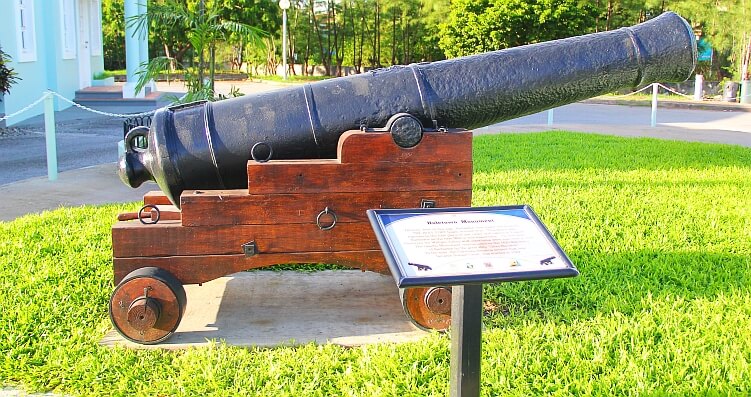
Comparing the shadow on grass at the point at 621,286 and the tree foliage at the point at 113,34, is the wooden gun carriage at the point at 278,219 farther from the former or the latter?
the tree foliage at the point at 113,34

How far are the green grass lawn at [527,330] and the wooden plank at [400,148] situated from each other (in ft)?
2.62

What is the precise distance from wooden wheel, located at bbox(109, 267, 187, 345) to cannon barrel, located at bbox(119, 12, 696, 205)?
0.45 metres

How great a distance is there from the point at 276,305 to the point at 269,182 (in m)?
0.93

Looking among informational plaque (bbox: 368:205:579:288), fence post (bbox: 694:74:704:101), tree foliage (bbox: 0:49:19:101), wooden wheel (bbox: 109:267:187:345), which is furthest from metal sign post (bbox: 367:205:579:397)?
fence post (bbox: 694:74:704:101)

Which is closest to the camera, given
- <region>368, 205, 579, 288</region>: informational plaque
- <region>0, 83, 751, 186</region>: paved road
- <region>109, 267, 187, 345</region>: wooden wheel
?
<region>368, 205, 579, 288</region>: informational plaque

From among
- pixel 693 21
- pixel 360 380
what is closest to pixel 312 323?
pixel 360 380

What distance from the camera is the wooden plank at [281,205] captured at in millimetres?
3436

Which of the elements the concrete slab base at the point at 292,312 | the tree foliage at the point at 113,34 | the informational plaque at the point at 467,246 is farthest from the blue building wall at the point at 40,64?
the tree foliage at the point at 113,34

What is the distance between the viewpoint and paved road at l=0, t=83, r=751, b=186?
970 cm

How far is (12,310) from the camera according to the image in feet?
12.9

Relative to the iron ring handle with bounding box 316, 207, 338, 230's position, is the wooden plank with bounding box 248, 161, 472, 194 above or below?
above

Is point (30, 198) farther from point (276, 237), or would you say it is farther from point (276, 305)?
point (276, 237)

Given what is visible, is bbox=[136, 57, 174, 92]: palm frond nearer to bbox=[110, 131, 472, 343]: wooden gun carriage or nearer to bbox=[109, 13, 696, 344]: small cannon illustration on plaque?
bbox=[109, 13, 696, 344]: small cannon illustration on plaque

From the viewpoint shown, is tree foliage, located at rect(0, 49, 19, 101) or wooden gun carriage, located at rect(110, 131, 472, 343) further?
tree foliage, located at rect(0, 49, 19, 101)
